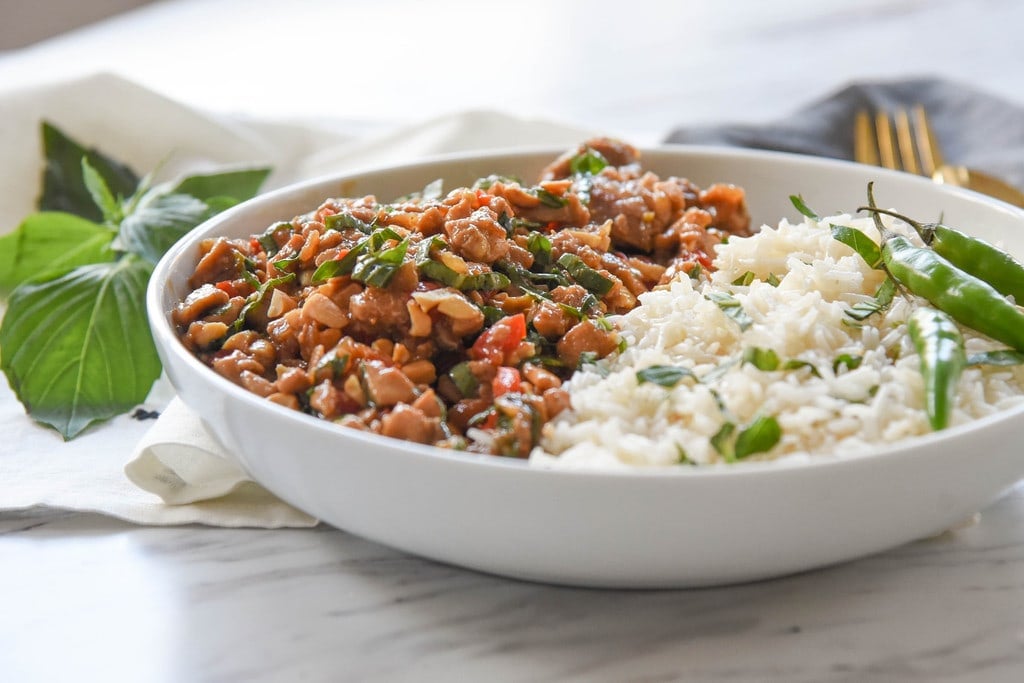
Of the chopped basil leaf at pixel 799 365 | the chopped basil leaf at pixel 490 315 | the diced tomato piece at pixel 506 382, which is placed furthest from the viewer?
the chopped basil leaf at pixel 490 315

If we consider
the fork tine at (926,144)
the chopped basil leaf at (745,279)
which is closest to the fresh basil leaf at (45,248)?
the chopped basil leaf at (745,279)

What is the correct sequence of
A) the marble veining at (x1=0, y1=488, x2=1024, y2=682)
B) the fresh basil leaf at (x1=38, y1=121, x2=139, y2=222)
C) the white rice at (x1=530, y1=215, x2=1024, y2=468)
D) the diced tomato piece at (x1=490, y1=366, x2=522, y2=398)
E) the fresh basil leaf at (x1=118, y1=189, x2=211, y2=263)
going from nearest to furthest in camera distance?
the marble veining at (x1=0, y1=488, x2=1024, y2=682)
the white rice at (x1=530, y1=215, x2=1024, y2=468)
the diced tomato piece at (x1=490, y1=366, x2=522, y2=398)
the fresh basil leaf at (x1=118, y1=189, x2=211, y2=263)
the fresh basil leaf at (x1=38, y1=121, x2=139, y2=222)

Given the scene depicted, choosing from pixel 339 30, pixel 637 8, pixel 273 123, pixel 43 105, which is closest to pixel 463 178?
pixel 273 123

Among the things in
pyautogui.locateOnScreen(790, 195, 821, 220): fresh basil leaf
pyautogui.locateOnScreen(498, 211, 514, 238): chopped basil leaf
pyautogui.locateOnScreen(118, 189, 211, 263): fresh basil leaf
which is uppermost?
pyautogui.locateOnScreen(790, 195, 821, 220): fresh basil leaf

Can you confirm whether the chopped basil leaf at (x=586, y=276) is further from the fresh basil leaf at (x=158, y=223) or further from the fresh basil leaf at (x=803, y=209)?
the fresh basil leaf at (x=158, y=223)

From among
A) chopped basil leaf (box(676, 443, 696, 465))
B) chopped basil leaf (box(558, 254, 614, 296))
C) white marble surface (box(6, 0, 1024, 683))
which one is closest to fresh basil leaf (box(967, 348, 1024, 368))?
white marble surface (box(6, 0, 1024, 683))

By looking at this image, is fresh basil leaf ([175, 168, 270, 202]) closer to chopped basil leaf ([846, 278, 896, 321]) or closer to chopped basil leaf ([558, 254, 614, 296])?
chopped basil leaf ([558, 254, 614, 296])
